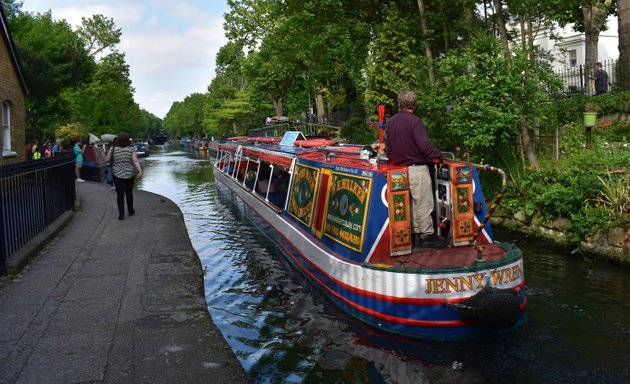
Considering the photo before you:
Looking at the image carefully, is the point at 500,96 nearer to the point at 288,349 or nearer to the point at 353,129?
the point at 288,349

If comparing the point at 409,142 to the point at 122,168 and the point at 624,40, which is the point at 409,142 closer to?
the point at 122,168

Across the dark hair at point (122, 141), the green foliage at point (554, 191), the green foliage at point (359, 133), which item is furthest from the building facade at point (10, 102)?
the green foliage at point (554, 191)

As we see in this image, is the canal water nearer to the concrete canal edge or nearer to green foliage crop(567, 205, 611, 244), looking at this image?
the concrete canal edge

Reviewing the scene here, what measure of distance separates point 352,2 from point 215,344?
698 inches

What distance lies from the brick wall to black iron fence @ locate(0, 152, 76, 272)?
6.76 m

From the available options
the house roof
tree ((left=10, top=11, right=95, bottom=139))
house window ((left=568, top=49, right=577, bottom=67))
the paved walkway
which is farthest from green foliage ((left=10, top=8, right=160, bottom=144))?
house window ((left=568, top=49, right=577, bottom=67))

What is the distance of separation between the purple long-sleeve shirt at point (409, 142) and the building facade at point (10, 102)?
45.8 ft

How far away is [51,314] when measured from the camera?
5379 millimetres

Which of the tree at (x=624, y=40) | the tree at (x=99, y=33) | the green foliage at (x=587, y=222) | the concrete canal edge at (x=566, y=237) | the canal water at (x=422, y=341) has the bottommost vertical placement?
the canal water at (x=422, y=341)

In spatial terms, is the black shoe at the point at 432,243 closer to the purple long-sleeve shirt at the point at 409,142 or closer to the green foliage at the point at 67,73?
the purple long-sleeve shirt at the point at 409,142

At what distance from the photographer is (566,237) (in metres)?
9.48

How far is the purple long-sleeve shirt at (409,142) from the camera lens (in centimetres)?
608

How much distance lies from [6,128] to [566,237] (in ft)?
53.3

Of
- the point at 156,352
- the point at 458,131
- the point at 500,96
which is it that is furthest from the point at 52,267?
the point at 500,96
